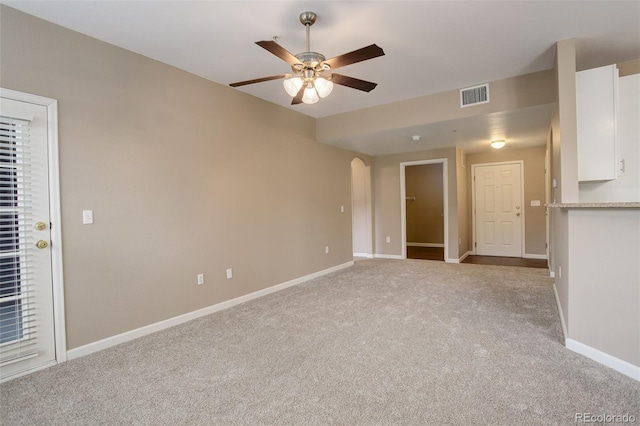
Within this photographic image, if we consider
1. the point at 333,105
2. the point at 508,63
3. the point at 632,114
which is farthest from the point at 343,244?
the point at 632,114

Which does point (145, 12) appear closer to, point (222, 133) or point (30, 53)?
point (30, 53)

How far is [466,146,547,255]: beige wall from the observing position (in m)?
6.14

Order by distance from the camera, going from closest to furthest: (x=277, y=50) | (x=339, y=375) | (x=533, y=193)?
(x=277, y=50) → (x=339, y=375) → (x=533, y=193)

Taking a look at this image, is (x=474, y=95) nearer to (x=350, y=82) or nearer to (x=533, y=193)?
(x=350, y=82)

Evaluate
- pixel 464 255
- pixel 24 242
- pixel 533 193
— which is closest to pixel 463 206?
pixel 464 255

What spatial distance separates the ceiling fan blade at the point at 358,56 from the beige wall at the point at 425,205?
6878 mm

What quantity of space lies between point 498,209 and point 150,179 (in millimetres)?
6642

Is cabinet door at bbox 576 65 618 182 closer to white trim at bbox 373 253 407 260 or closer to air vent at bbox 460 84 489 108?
air vent at bbox 460 84 489 108

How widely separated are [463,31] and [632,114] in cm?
180

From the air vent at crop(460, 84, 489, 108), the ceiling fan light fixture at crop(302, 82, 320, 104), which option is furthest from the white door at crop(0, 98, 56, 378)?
the air vent at crop(460, 84, 489, 108)

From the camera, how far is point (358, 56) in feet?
6.71

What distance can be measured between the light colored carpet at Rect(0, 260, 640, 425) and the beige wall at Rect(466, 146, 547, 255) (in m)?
3.48

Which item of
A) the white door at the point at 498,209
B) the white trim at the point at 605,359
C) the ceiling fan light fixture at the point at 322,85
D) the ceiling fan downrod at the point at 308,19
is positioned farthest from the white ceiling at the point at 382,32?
the white door at the point at 498,209

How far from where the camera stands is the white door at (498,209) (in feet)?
21.0
